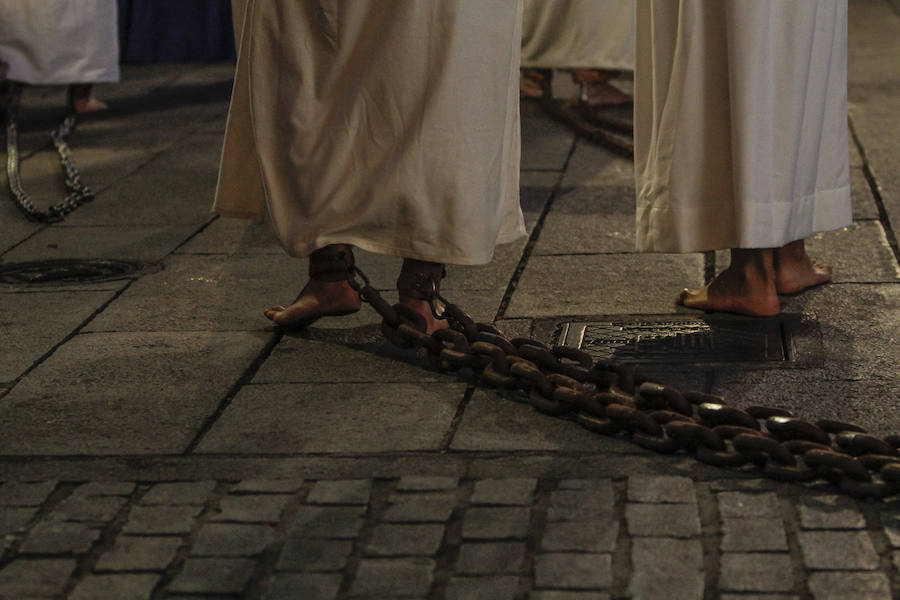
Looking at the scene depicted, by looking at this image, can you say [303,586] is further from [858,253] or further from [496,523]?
[858,253]

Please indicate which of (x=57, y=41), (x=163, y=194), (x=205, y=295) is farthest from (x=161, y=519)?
(x=57, y=41)

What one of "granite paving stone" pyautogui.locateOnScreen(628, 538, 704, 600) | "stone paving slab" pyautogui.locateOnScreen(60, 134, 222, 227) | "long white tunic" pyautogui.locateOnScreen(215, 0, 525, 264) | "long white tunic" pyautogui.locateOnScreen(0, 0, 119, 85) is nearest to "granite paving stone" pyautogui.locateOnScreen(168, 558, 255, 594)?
"granite paving stone" pyautogui.locateOnScreen(628, 538, 704, 600)

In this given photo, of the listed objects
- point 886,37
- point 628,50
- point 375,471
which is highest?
point 375,471

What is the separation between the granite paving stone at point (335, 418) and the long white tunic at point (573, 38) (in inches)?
137

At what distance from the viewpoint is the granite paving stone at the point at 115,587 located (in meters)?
2.14

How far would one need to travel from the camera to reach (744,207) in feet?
11.0

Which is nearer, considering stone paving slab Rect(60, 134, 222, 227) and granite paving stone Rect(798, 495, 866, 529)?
granite paving stone Rect(798, 495, 866, 529)

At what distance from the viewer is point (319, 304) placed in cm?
348

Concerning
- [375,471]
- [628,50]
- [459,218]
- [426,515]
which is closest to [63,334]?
[459,218]

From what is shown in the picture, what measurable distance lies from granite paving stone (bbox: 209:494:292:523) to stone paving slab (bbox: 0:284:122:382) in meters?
0.96

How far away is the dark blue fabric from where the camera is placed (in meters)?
8.60

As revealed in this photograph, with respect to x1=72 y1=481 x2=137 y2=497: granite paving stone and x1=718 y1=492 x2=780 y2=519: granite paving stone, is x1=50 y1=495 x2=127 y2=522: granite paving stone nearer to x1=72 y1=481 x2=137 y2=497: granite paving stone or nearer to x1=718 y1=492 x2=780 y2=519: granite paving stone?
x1=72 y1=481 x2=137 y2=497: granite paving stone

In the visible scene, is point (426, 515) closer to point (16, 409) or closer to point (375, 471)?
point (375, 471)

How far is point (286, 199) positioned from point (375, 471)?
946 mm
